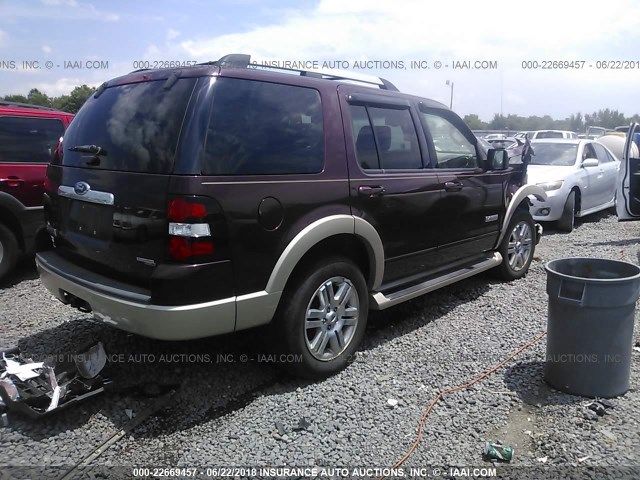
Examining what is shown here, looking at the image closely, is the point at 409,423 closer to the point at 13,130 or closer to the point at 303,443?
the point at 303,443

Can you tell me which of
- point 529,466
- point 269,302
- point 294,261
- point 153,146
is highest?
point 153,146

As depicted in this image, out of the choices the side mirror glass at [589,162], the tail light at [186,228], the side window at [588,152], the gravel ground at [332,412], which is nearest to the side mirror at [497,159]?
the gravel ground at [332,412]

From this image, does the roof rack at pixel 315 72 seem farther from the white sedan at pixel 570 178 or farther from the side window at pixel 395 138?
the white sedan at pixel 570 178

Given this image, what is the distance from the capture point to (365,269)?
396 cm

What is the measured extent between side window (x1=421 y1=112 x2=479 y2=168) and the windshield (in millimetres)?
5599

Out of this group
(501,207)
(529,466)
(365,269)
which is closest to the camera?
Answer: (529,466)

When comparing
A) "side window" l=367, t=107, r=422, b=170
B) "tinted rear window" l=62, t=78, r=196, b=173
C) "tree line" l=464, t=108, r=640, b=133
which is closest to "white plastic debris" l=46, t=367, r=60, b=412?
"tinted rear window" l=62, t=78, r=196, b=173

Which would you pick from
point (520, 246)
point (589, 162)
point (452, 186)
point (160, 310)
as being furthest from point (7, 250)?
point (589, 162)

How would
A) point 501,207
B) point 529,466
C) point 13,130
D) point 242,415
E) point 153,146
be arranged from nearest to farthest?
point 529,466 < point 153,146 < point 242,415 < point 501,207 < point 13,130

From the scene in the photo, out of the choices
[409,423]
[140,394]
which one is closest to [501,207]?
[409,423]

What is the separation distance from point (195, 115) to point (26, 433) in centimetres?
200

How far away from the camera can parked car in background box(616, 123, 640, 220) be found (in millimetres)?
7625

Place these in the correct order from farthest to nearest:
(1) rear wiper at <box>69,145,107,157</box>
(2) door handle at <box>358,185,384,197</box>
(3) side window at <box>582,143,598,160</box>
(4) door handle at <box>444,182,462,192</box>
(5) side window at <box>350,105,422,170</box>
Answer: (3) side window at <box>582,143,598,160</box> < (4) door handle at <box>444,182,462,192</box> < (5) side window at <box>350,105,422,170</box> < (2) door handle at <box>358,185,384,197</box> < (1) rear wiper at <box>69,145,107,157</box>

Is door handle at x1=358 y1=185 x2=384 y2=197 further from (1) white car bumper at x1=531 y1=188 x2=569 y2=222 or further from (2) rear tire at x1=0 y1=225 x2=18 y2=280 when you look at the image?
(1) white car bumper at x1=531 y1=188 x2=569 y2=222
